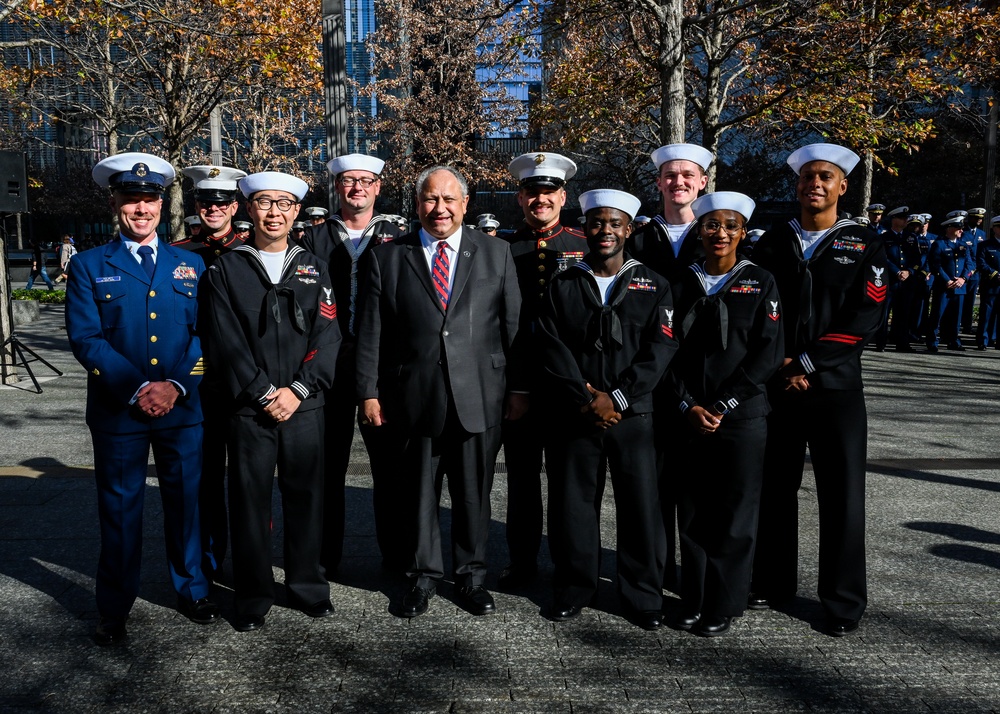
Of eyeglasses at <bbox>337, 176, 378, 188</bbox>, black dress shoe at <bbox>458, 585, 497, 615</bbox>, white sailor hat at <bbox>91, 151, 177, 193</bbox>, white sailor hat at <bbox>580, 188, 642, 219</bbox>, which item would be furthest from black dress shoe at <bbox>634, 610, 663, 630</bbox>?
white sailor hat at <bbox>91, 151, 177, 193</bbox>

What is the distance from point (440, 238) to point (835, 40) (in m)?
12.6

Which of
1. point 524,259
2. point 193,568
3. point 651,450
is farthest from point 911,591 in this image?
point 193,568

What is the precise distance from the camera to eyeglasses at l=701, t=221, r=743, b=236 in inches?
165

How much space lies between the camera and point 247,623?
4.30 meters

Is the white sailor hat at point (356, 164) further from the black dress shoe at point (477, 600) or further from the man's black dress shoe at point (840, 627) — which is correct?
the man's black dress shoe at point (840, 627)

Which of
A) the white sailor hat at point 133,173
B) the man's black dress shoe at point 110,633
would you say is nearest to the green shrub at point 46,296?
the white sailor hat at point 133,173

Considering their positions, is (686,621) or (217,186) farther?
(217,186)

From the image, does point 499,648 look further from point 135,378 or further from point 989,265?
point 989,265

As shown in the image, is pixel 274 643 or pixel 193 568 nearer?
pixel 274 643

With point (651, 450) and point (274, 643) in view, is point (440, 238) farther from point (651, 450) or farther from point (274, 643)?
point (274, 643)

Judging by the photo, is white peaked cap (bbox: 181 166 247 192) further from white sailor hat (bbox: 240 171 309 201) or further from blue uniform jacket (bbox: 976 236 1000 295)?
blue uniform jacket (bbox: 976 236 1000 295)

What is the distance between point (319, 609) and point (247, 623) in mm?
353

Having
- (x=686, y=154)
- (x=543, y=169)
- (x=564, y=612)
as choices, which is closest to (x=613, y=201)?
(x=543, y=169)

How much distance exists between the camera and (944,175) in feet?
106
